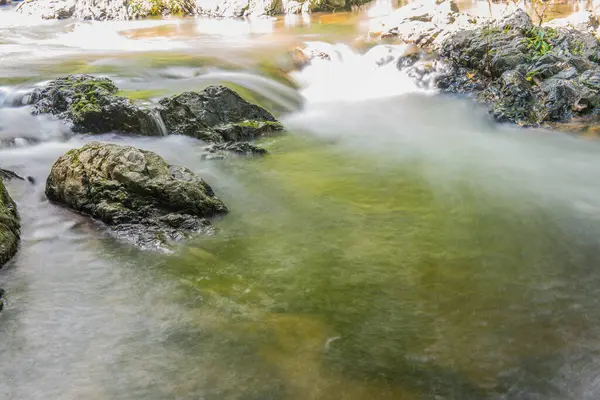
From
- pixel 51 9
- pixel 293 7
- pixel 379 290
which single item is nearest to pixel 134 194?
pixel 379 290

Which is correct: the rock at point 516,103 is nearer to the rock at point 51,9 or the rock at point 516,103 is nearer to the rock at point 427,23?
the rock at point 427,23

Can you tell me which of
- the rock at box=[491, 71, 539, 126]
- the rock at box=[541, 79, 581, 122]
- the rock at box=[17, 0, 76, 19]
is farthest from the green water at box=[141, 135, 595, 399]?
the rock at box=[17, 0, 76, 19]

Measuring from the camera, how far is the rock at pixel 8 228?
508cm

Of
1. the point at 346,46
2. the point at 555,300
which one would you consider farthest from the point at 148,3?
the point at 555,300

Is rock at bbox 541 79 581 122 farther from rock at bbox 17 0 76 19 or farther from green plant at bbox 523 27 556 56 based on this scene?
rock at bbox 17 0 76 19

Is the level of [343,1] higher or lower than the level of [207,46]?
higher

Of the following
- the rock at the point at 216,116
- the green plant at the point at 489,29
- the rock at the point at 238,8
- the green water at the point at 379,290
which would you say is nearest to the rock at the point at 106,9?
the rock at the point at 238,8

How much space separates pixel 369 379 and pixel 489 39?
13032 mm

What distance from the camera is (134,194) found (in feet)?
19.8

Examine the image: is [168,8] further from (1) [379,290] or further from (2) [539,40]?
(1) [379,290]

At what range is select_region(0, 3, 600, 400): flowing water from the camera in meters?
3.63

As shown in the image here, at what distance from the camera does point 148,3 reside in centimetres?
3052

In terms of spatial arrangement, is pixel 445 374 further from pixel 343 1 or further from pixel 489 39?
pixel 343 1

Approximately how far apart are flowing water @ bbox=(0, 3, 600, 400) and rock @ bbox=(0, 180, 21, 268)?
11 cm
